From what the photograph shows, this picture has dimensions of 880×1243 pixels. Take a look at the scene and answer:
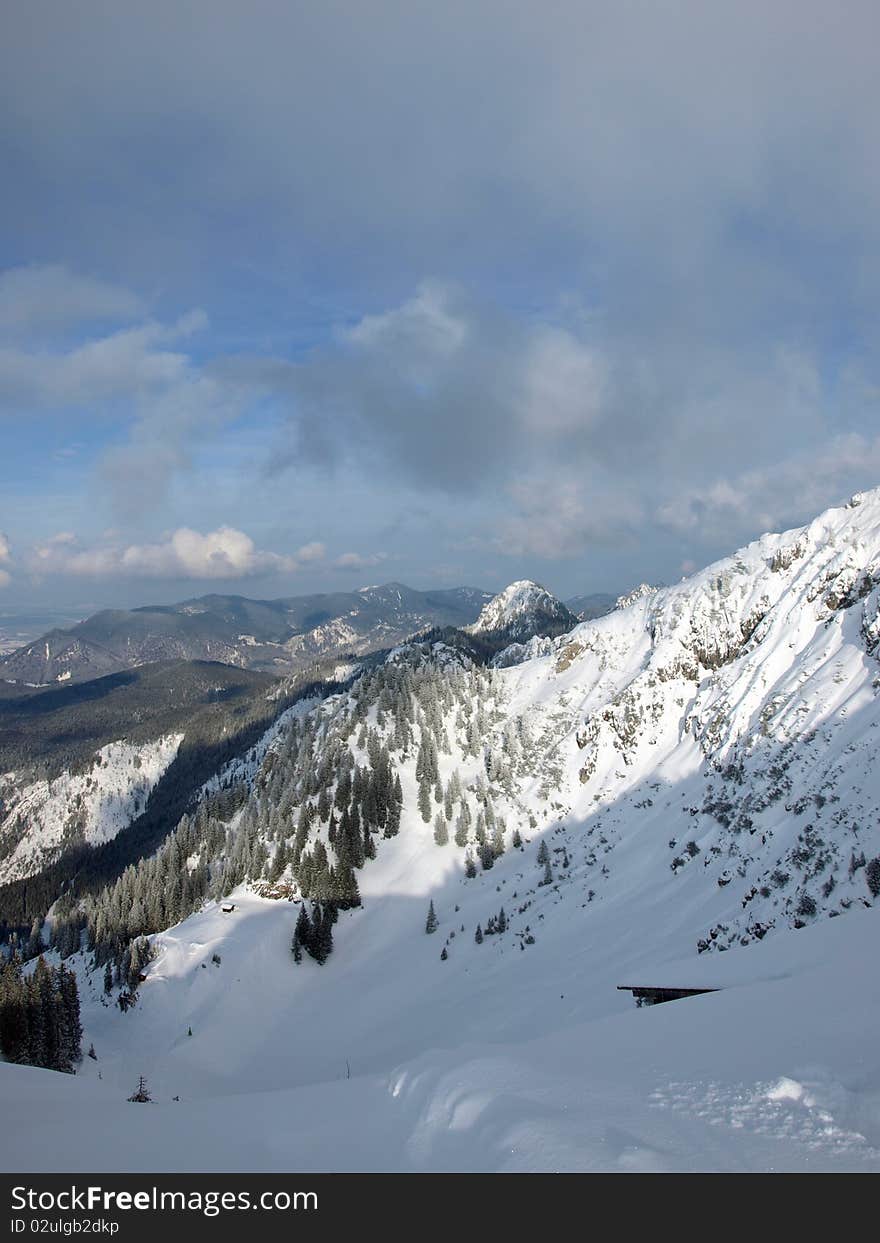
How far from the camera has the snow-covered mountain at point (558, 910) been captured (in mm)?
9086

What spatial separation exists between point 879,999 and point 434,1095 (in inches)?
352

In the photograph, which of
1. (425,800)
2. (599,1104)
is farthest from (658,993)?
(425,800)

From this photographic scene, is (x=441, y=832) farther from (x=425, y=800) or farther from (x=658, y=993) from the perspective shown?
(x=658, y=993)

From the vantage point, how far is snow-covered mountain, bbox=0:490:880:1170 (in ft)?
29.8

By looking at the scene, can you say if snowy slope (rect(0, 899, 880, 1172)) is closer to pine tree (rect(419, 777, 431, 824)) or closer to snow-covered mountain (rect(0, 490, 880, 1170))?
snow-covered mountain (rect(0, 490, 880, 1170))

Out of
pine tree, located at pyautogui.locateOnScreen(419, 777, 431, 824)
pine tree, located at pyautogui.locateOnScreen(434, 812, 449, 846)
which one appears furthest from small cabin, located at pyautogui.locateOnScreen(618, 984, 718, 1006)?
pine tree, located at pyautogui.locateOnScreen(419, 777, 431, 824)

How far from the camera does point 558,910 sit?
5838cm

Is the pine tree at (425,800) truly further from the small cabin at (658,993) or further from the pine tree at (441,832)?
the small cabin at (658,993)

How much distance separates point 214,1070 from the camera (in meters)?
55.3

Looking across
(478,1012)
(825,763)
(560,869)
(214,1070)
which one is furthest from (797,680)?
(214,1070)

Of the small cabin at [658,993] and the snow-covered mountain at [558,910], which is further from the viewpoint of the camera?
the small cabin at [658,993]

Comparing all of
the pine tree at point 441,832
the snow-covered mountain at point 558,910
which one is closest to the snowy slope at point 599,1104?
the snow-covered mountain at point 558,910

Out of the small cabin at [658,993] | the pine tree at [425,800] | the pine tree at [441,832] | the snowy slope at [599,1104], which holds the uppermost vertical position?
the snowy slope at [599,1104]
